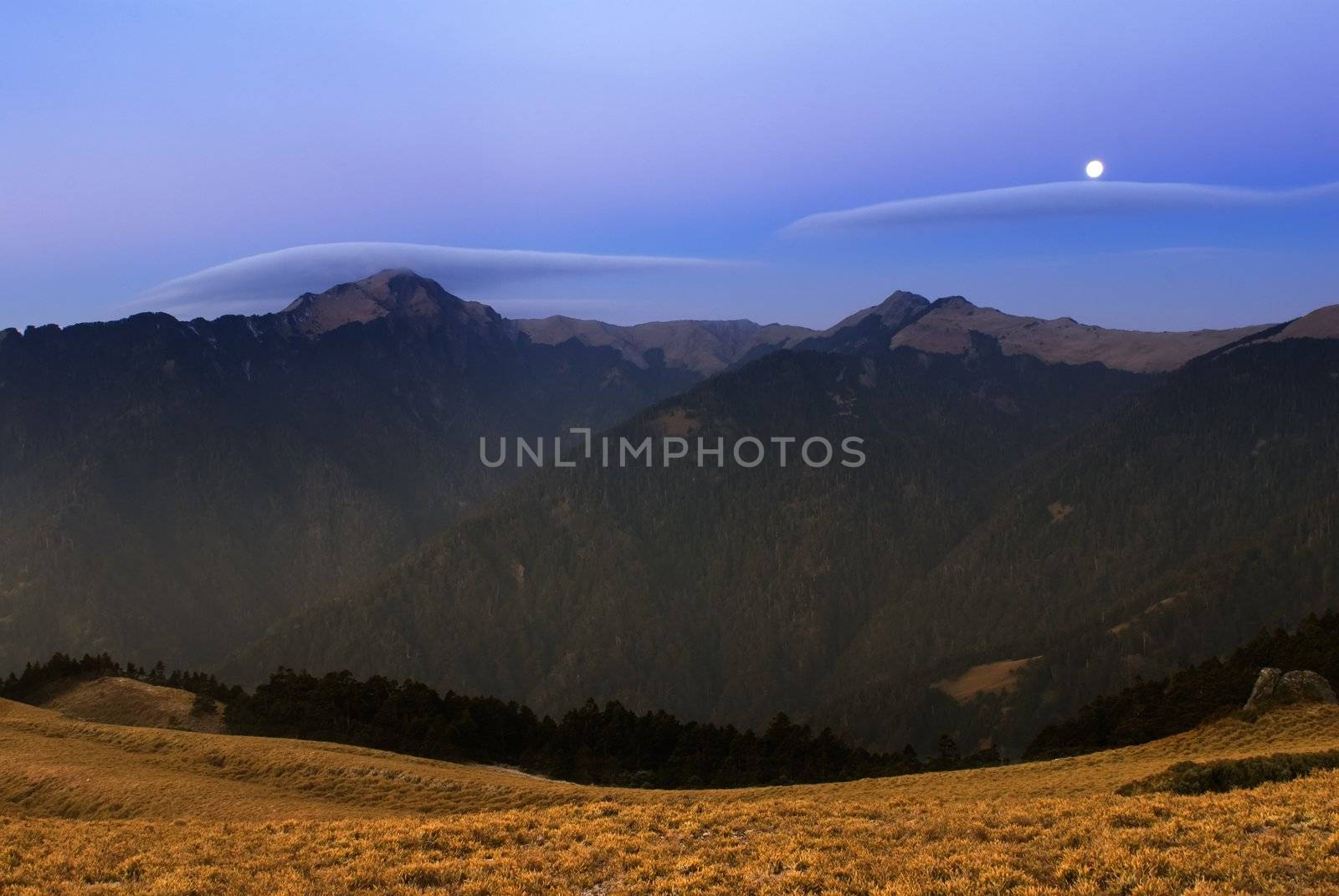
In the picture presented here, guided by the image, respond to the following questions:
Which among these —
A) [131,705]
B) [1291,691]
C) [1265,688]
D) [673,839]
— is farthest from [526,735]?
[673,839]

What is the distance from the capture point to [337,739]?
72562 mm

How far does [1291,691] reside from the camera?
2163 inches

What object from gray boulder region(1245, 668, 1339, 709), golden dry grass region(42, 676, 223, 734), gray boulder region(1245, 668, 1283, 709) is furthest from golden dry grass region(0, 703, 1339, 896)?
golden dry grass region(42, 676, 223, 734)

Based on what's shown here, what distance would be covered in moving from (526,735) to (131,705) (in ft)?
117

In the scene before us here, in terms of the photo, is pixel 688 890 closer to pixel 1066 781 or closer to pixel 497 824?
pixel 497 824

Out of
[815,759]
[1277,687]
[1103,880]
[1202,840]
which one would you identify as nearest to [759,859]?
[1103,880]

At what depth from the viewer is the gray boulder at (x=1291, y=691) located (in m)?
54.4

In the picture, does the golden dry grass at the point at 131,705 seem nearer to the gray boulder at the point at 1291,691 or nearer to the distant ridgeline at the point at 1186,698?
the distant ridgeline at the point at 1186,698

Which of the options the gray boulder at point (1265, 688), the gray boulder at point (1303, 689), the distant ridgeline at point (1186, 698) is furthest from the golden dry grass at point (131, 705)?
the gray boulder at point (1303, 689)

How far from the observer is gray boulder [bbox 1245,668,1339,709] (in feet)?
178

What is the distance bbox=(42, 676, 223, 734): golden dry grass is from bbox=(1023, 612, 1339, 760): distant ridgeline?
70.5m

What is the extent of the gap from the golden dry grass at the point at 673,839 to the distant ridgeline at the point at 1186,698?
35.1 meters

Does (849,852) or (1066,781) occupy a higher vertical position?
(849,852)

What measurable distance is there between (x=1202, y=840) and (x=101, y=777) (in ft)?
155
